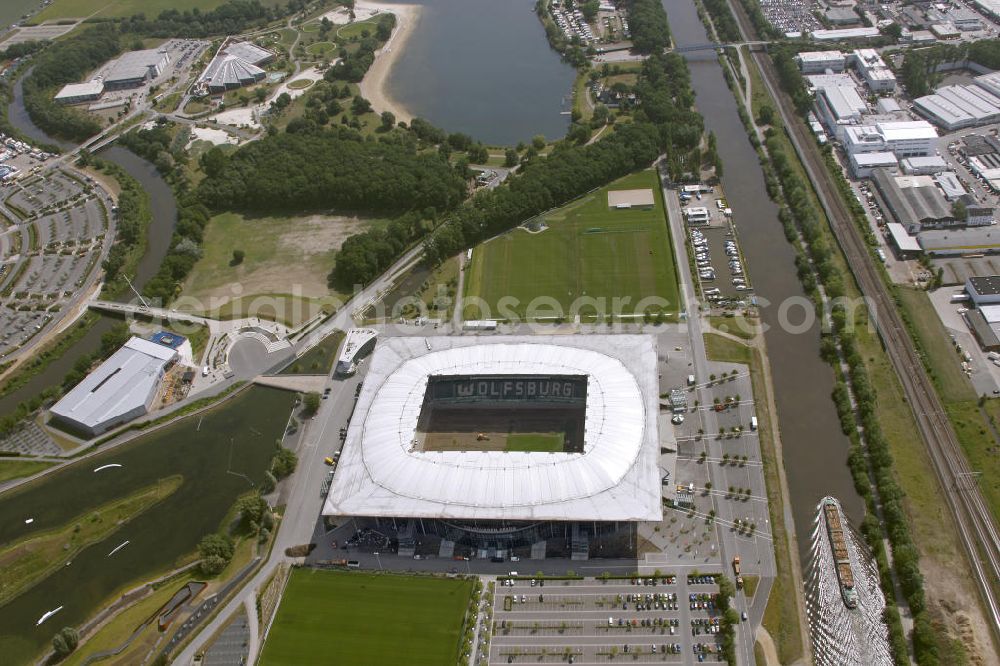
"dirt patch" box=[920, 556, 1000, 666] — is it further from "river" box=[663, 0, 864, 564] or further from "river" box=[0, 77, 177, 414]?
"river" box=[0, 77, 177, 414]

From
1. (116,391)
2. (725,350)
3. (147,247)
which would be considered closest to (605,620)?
(725,350)

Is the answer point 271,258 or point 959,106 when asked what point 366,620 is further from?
point 959,106

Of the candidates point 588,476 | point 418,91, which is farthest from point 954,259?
point 418,91

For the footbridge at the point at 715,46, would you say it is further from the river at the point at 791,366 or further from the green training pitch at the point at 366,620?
the green training pitch at the point at 366,620

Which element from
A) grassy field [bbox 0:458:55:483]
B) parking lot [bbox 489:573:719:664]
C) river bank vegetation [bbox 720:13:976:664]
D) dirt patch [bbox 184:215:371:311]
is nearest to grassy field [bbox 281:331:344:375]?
dirt patch [bbox 184:215:371:311]

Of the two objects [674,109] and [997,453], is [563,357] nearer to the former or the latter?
[997,453]

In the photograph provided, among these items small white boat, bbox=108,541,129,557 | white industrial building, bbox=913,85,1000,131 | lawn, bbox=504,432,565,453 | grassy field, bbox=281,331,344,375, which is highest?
white industrial building, bbox=913,85,1000,131

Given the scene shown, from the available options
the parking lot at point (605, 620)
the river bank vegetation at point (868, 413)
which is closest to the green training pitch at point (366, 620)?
the parking lot at point (605, 620)
